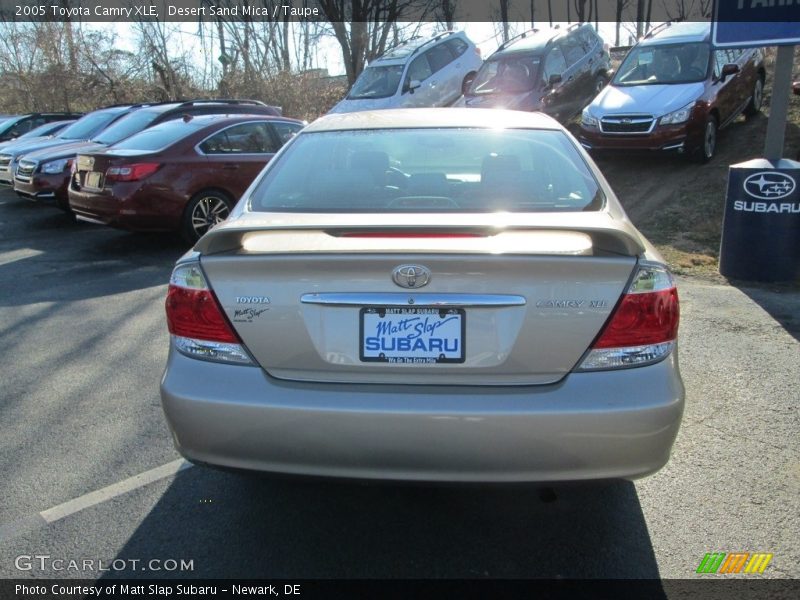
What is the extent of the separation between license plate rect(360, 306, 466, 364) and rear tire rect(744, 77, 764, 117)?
42.8 ft

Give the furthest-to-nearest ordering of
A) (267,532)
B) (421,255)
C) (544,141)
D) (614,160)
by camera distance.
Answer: (614,160)
(544,141)
(267,532)
(421,255)

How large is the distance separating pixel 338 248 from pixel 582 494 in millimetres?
1655

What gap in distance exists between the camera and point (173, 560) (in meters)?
2.82

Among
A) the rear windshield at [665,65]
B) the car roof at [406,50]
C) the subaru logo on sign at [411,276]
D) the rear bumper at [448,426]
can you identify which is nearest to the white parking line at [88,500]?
the rear bumper at [448,426]

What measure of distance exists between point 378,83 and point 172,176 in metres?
8.52

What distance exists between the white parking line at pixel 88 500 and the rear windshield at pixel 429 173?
1.34 m

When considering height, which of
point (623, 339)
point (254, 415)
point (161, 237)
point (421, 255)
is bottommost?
point (161, 237)

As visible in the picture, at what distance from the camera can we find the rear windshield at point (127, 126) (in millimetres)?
11164

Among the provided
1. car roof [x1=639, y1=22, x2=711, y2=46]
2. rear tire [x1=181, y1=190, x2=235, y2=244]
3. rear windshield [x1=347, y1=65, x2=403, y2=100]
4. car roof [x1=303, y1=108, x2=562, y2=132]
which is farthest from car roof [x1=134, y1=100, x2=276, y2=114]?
car roof [x1=303, y1=108, x2=562, y2=132]

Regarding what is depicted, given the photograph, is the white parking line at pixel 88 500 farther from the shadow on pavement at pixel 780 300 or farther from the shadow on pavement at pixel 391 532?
the shadow on pavement at pixel 780 300

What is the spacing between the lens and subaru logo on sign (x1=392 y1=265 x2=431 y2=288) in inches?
97.3

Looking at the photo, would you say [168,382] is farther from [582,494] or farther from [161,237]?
[161,237]

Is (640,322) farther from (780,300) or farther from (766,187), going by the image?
(766,187)

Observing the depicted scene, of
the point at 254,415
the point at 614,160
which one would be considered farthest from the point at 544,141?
the point at 614,160
